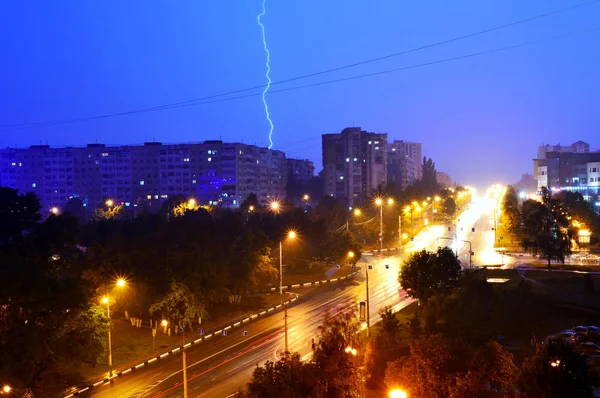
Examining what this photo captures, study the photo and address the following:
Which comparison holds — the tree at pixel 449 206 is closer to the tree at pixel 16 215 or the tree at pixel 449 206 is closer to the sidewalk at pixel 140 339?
the sidewalk at pixel 140 339

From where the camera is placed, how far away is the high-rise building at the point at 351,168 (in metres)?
112

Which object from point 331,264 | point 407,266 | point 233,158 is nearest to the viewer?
point 407,266

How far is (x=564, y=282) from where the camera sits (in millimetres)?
39219

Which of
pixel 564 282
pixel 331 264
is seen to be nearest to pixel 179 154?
pixel 331 264

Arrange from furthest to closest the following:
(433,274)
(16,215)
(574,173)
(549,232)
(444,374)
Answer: (574,173) < (549,232) < (433,274) < (16,215) < (444,374)

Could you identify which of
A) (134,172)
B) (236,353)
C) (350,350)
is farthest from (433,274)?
(134,172)

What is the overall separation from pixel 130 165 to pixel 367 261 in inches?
2966

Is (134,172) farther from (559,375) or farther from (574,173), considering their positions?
(559,375)

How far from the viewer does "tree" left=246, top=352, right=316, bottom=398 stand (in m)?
12.8

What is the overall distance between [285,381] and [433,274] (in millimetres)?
21561

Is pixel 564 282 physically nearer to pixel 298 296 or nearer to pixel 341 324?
pixel 298 296

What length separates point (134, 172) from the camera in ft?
380

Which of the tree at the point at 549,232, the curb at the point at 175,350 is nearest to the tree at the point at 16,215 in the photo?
the curb at the point at 175,350

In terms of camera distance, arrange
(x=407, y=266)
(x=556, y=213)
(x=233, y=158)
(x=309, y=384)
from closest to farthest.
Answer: (x=309, y=384), (x=407, y=266), (x=556, y=213), (x=233, y=158)
